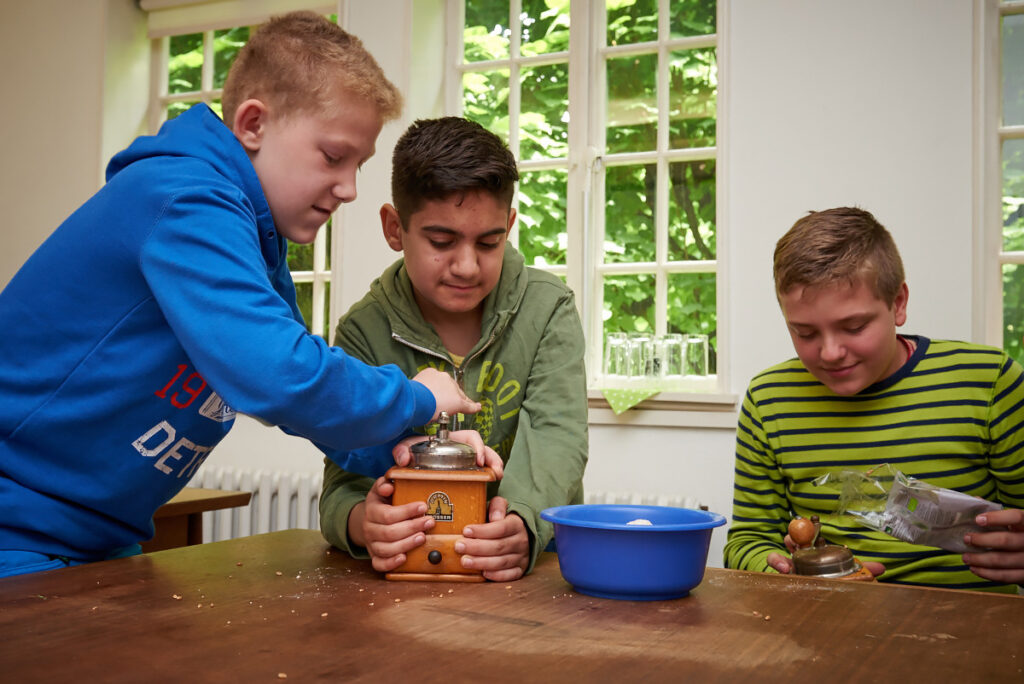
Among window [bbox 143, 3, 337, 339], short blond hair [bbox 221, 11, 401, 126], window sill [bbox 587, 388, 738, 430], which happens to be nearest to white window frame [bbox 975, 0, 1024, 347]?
window sill [bbox 587, 388, 738, 430]

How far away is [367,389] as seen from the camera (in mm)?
1075

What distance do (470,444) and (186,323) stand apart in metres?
0.43

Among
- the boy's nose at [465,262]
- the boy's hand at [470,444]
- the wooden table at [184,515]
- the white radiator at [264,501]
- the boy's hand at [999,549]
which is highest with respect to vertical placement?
the boy's nose at [465,262]

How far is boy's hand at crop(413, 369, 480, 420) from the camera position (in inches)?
47.6

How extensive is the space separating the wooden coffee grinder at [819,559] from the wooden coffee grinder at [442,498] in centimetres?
45

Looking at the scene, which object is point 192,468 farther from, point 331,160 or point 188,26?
point 188,26

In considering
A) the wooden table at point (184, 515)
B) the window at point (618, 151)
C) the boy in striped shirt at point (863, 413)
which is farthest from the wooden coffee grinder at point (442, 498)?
the window at point (618, 151)

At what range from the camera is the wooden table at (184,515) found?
2.32 m

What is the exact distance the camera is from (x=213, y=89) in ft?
13.4

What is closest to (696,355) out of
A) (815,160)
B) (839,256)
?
(815,160)

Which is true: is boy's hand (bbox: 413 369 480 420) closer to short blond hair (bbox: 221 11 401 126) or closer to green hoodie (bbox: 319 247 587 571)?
green hoodie (bbox: 319 247 587 571)

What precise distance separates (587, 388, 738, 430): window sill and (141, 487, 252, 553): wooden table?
114 cm

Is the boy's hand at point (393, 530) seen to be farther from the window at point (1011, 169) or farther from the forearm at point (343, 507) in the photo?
the window at point (1011, 169)

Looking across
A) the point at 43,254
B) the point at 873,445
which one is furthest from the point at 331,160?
the point at 873,445
